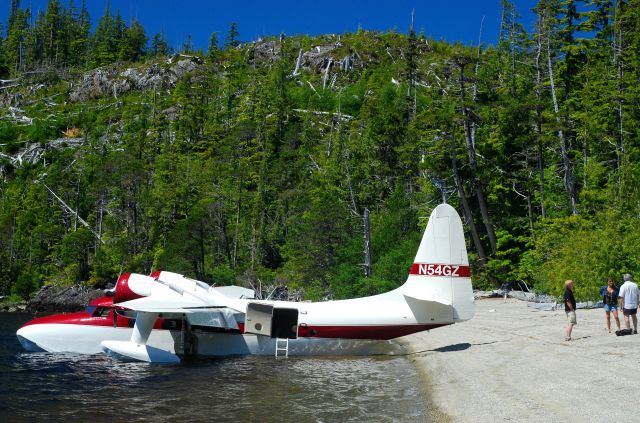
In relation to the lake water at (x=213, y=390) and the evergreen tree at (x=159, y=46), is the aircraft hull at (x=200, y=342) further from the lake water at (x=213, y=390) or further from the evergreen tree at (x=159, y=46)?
the evergreen tree at (x=159, y=46)

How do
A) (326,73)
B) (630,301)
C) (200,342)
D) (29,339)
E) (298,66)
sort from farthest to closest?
1. (298,66)
2. (326,73)
3. (29,339)
4. (200,342)
5. (630,301)

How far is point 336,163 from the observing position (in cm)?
5250

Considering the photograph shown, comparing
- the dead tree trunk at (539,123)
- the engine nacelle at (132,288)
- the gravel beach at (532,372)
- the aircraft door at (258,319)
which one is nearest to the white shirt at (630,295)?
the gravel beach at (532,372)

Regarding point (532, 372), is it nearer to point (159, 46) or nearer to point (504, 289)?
point (504, 289)

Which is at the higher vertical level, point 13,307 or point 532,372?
point 532,372

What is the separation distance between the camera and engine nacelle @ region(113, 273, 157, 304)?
19.2m

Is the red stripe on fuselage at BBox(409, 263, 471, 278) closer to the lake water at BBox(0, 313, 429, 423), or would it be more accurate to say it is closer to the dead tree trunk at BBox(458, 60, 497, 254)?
the lake water at BBox(0, 313, 429, 423)

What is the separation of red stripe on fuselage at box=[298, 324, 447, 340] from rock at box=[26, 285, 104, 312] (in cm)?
3420

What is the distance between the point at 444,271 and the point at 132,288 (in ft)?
34.3

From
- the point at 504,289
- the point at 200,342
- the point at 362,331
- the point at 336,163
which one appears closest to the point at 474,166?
the point at 504,289

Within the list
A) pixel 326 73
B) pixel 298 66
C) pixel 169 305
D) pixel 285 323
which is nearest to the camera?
pixel 169 305

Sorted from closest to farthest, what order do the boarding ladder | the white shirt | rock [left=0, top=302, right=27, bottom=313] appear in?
the white shirt < the boarding ladder < rock [left=0, top=302, right=27, bottom=313]

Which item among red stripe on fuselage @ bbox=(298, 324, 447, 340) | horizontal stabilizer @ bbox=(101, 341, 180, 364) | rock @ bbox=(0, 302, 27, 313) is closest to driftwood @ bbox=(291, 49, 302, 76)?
rock @ bbox=(0, 302, 27, 313)

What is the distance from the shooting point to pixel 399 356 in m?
17.4
